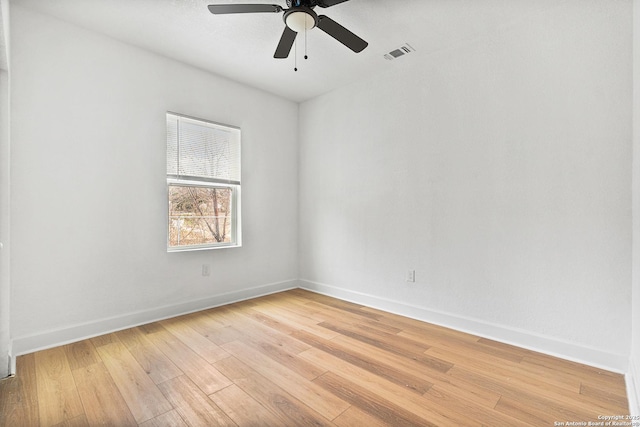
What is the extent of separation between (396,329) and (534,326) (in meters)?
1.09

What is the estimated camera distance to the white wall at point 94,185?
230cm

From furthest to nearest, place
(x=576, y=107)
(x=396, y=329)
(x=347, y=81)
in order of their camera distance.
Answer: (x=347, y=81), (x=396, y=329), (x=576, y=107)

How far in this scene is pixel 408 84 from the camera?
312cm

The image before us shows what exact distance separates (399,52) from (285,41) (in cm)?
123

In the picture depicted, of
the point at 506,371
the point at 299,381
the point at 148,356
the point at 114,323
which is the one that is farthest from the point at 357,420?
the point at 114,323

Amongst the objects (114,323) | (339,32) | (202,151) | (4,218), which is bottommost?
(114,323)

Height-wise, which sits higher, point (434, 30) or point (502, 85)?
point (434, 30)

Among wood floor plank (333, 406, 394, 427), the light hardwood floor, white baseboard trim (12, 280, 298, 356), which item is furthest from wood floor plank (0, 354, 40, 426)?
wood floor plank (333, 406, 394, 427)

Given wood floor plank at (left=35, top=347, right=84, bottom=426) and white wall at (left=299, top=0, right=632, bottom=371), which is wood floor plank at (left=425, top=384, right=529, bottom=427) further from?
wood floor plank at (left=35, top=347, right=84, bottom=426)

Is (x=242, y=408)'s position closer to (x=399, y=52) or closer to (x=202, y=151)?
(x=202, y=151)

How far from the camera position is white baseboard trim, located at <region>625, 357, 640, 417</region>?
1566 mm

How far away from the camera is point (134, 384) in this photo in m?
1.85

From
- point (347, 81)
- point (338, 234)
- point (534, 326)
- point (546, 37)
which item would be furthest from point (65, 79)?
point (534, 326)

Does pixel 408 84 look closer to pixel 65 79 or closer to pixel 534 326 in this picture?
pixel 534 326
